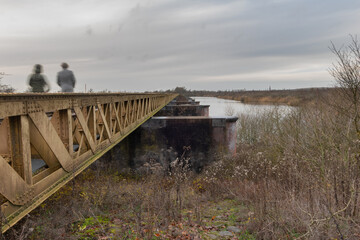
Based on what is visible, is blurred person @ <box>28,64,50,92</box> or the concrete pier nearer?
blurred person @ <box>28,64,50,92</box>

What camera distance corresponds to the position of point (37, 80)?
6.46m

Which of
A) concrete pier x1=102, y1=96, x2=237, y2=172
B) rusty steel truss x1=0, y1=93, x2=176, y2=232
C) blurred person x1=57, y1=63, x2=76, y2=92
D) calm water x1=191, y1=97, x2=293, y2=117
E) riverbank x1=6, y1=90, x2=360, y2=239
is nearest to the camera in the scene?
rusty steel truss x1=0, y1=93, x2=176, y2=232

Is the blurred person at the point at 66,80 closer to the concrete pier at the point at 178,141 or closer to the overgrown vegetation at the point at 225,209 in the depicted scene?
the overgrown vegetation at the point at 225,209

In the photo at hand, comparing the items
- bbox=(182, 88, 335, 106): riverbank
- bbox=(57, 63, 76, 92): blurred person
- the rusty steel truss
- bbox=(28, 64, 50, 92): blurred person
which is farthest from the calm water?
the rusty steel truss

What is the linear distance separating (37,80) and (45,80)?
180 mm

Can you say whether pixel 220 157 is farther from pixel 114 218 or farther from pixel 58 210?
pixel 58 210

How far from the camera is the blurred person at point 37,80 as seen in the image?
21.2 ft

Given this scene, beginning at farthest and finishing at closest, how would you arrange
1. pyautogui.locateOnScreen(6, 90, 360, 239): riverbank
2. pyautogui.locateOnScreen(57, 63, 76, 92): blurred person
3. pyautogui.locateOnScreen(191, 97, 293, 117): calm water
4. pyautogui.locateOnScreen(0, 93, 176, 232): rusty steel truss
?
pyautogui.locateOnScreen(191, 97, 293, 117): calm water < pyautogui.locateOnScreen(57, 63, 76, 92): blurred person < pyautogui.locateOnScreen(6, 90, 360, 239): riverbank < pyautogui.locateOnScreen(0, 93, 176, 232): rusty steel truss

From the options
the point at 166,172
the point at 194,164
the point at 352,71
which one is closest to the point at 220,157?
the point at 194,164

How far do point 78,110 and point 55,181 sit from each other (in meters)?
1.14

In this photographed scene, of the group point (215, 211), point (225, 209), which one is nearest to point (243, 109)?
point (225, 209)

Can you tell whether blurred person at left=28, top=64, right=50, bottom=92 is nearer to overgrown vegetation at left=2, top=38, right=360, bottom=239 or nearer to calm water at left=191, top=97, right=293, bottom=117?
overgrown vegetation at left=2, top=38, right=360, bottom=239

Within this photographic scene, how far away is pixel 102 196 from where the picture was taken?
602 cm

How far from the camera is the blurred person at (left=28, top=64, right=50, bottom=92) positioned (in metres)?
6.46
